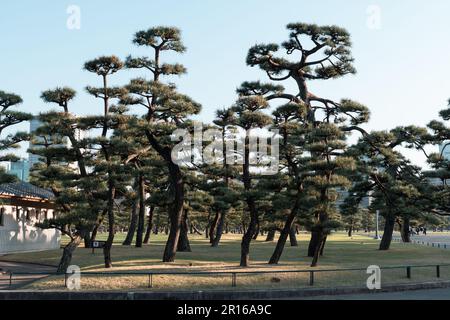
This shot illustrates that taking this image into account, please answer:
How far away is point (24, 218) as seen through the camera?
100 ft

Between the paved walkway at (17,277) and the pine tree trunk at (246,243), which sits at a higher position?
the pine tree trunk at (246,243)

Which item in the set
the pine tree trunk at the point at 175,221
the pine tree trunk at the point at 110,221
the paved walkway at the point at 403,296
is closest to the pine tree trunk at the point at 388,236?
the pine tree trunk at the point at 175,221

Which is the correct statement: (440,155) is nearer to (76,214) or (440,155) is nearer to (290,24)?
(290,24)

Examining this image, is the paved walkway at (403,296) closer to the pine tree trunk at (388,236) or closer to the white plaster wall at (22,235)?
the pine tree trunk at (388,236)

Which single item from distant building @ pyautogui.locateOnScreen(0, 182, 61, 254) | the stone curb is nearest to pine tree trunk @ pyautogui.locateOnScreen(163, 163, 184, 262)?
the stone curb

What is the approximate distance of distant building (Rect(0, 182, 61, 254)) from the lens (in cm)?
2817

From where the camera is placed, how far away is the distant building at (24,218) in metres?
28.2

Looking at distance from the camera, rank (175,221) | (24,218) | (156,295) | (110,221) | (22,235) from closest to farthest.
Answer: (156,295)
(110,221)
(175,221)
(22,235)
(24,218)

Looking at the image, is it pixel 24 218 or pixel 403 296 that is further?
pixel 24 218

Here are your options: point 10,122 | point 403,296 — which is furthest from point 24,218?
point 403,296

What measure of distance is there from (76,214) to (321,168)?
9.62 meters

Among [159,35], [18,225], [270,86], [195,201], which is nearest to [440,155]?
[270,86]

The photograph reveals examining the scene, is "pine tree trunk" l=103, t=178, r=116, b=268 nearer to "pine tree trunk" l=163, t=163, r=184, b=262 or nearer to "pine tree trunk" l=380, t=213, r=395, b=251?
"pine tree trunk" l=163, t=163, r=184, b=262

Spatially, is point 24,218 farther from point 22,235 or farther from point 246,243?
point 246,243
